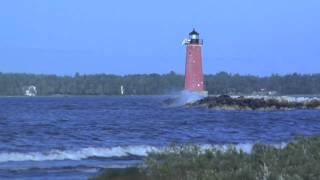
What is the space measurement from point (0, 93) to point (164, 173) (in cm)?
18755

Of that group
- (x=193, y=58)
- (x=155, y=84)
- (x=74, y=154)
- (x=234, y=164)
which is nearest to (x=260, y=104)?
(x=193, y=58)

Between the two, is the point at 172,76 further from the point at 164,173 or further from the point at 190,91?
the point at 164,173

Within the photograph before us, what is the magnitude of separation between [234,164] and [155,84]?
17621cm

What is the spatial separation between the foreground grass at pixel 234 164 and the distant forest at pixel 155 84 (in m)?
144

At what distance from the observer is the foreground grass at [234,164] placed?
9.07 meters

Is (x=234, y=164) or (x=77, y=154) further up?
(x=234, y=164)

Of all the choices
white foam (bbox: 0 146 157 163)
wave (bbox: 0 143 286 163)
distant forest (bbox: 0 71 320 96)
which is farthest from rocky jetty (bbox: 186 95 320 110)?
distant forest (bbox: 0 71 320 96)

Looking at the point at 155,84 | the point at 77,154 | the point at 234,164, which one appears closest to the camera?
the point at 234,164

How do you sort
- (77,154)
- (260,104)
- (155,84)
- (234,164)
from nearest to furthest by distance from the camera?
(234,164)
(77,154)
(260,104)
(155,84)

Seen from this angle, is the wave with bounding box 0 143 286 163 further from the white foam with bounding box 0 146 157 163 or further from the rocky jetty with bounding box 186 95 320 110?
the rocky jetty with bounding box 186 95 320 110

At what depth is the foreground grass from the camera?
9070 millimetres

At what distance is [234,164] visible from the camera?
10.6 meters

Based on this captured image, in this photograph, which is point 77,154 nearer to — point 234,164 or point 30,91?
point 234,164

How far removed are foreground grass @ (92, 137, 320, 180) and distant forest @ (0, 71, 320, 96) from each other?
144 m
